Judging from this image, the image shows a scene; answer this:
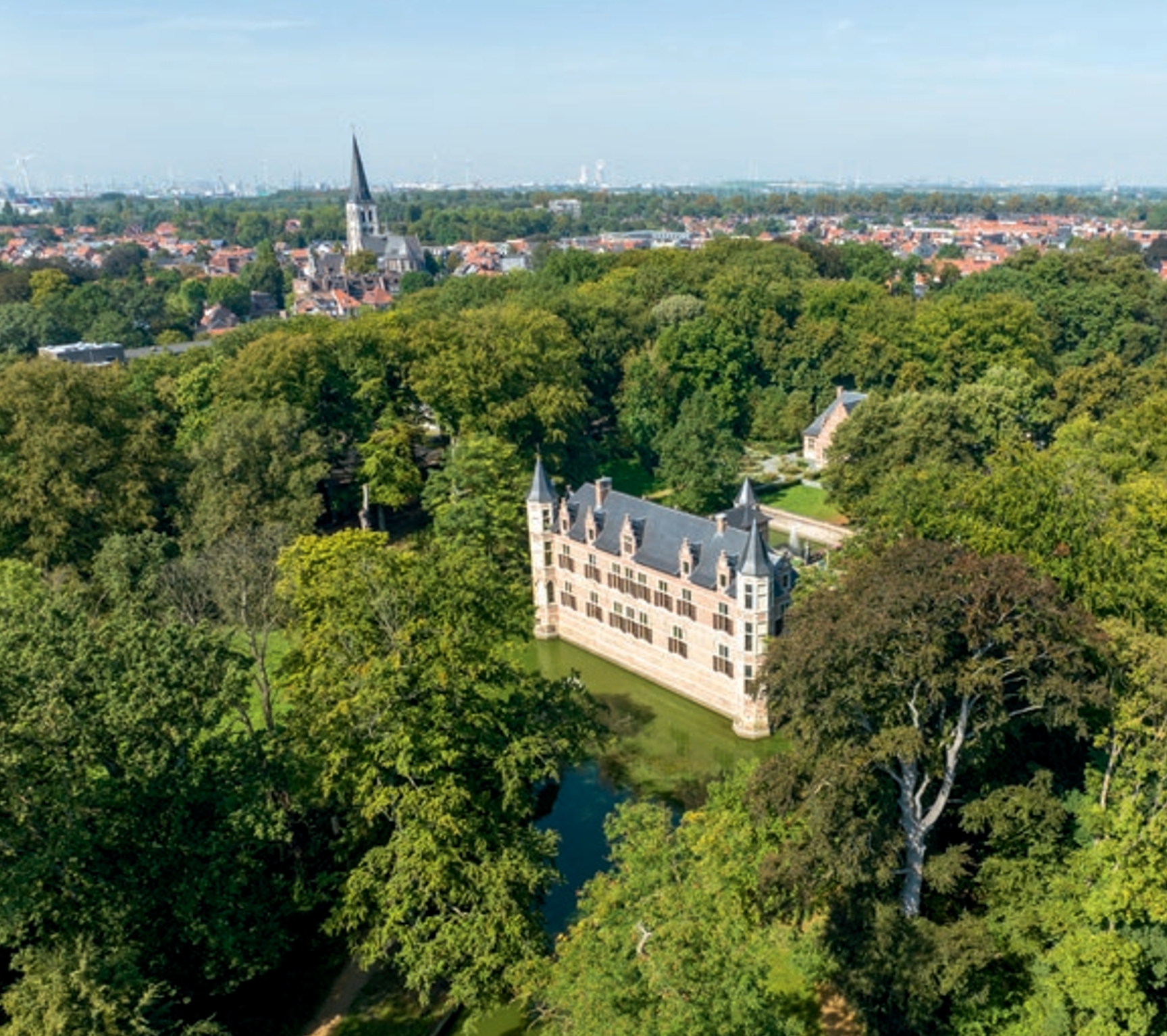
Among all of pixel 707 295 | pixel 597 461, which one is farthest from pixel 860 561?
pixel 707 295

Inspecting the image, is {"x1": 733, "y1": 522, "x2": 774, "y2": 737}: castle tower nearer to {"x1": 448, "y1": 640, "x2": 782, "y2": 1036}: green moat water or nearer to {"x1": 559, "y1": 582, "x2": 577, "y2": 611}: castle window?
{"x1": 448, "y1": 640, "x2": 782, "y2": 1036}: green moat water

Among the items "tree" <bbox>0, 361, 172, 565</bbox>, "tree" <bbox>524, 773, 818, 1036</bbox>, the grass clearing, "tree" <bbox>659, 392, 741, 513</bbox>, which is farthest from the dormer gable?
"tree" <bbox>0, 361, 172, 565</bbox>

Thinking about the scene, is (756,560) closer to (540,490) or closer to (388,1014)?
(540,490)

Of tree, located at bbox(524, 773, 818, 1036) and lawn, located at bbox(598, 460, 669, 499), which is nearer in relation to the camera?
tree, located at bbox(524, 773, 818, 1036)

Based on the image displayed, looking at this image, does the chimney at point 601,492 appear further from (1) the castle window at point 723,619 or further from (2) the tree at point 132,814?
(2) the tree at point 132,814

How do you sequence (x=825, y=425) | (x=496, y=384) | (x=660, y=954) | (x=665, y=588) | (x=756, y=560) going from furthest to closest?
(x=825, y=425), (x=496, y=384), (x=665, y=588), (x=756, y=560), (x=660, y=954)

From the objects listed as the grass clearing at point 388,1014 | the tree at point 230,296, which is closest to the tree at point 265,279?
the tree at point 230,296

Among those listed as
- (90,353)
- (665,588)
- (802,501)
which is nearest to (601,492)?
(665,588)

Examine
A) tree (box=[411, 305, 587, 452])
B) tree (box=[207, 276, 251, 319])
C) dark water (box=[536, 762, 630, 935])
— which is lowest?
dark water (box=[536, 762, 630, 935])
